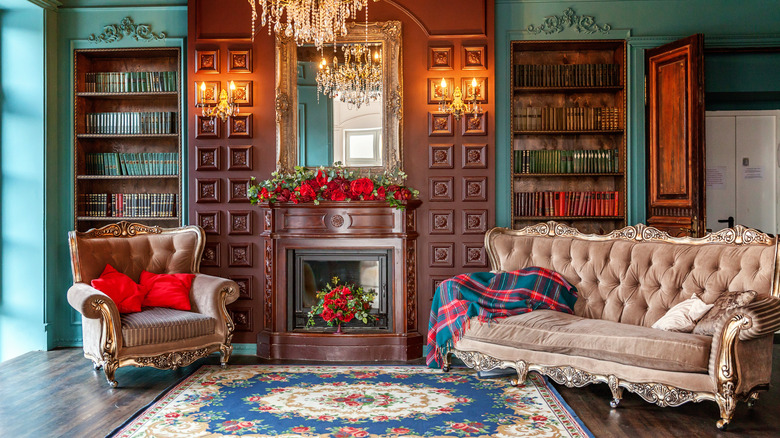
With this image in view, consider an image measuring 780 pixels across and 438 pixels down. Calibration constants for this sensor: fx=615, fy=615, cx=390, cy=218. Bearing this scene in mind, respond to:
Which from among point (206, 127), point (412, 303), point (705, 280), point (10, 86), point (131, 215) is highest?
point (10, 86)

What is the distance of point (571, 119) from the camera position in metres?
5.58

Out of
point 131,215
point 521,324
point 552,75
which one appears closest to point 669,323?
point 521,324

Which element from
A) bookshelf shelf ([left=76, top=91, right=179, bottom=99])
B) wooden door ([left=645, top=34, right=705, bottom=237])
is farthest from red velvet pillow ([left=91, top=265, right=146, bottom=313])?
wooden door ([left=645, top=34, right=705, bottom=237])

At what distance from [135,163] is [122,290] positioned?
1576 mm

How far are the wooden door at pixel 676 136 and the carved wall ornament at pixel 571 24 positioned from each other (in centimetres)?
50

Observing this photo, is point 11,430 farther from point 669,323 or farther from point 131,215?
point 669,323

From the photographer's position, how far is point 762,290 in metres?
3.80

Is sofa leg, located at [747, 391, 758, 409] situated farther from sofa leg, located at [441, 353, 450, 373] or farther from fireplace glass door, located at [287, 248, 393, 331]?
fireplace glass door, located at [287, 248, 393, 331]

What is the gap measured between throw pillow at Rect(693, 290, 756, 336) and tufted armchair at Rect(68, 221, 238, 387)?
3.30 m

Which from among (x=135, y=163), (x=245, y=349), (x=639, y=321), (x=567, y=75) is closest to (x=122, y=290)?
A: (x=245, y=349)

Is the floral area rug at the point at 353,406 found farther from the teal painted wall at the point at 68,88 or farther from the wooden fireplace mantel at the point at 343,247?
the teal painted wall at the point at 68,88

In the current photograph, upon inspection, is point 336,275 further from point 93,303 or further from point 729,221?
point 729,221

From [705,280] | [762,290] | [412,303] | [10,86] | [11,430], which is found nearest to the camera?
[11,430]

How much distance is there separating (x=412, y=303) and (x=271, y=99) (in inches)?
85.3
